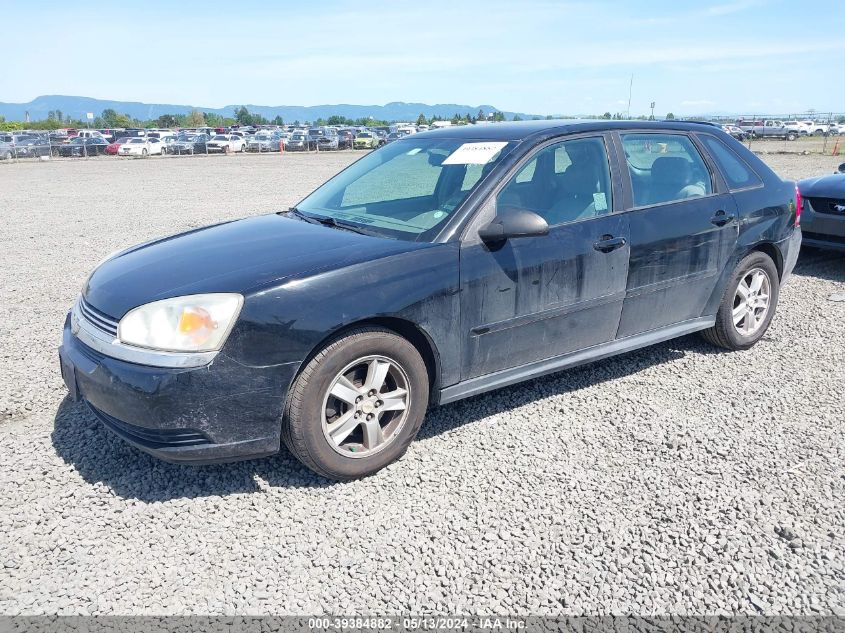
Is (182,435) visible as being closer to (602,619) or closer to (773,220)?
(602,619)

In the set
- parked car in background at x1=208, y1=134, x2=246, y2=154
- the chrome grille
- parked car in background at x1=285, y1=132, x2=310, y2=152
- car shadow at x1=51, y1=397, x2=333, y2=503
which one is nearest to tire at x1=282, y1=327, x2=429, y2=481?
car shadow at x1=51, y1=397, x2=333, y2=503

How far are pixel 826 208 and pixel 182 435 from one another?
7650 millimetres

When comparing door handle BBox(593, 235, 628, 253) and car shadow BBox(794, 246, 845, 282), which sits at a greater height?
door handle BBox(593, 235, 628, 253)

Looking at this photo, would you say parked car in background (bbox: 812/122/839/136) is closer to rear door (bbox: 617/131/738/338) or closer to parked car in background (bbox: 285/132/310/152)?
parked car in background (bbox: 285/132/310/152)

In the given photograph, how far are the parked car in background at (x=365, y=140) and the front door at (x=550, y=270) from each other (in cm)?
4310

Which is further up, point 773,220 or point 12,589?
point 773,220

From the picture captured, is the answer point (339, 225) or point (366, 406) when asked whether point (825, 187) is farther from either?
point (366, 406)

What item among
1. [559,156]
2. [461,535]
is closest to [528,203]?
[559,156]

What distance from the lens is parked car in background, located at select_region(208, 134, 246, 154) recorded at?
139 ft

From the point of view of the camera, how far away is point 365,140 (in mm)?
48031

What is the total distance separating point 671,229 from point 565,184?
2.87 ft

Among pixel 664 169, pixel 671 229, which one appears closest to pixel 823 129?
pixel 664 169

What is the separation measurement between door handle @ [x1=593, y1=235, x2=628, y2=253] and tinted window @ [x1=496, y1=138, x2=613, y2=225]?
0.55ft

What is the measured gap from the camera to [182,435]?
117 inches
